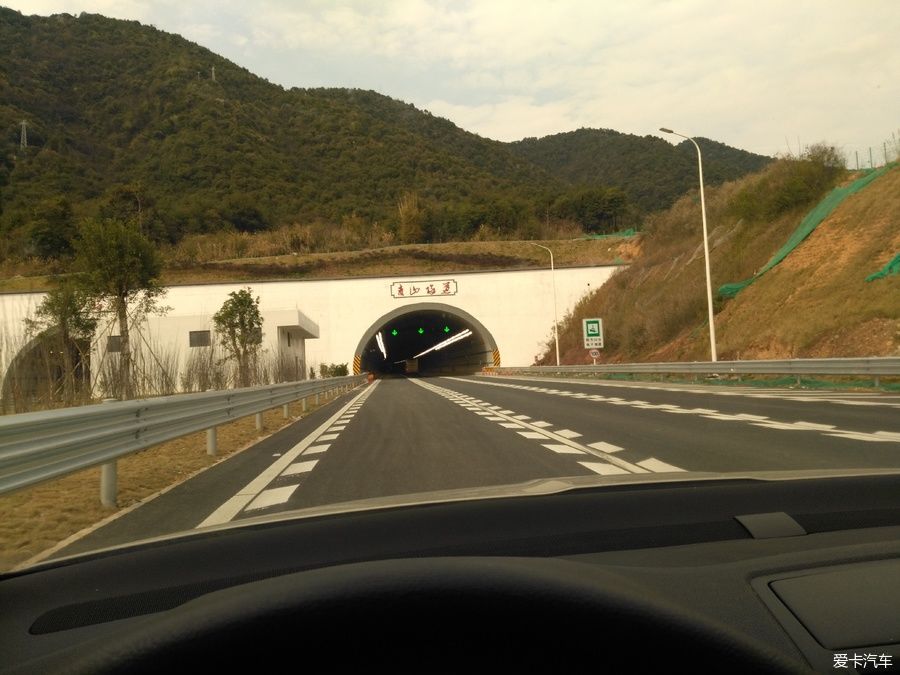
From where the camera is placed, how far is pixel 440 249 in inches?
3012

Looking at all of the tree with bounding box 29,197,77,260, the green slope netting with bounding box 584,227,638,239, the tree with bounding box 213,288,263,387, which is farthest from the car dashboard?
the green slope netting with bounding box 584,227,638,239

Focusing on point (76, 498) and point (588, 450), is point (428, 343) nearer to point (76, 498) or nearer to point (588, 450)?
point (588, 450)

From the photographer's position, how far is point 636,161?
86125 mm

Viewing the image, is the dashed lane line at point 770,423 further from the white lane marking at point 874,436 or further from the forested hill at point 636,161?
the forested hill at point 636,161

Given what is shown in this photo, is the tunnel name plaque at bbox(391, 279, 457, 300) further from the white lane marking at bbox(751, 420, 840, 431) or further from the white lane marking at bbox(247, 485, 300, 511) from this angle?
the white lane marking at bbox(247, 485, 300, 511)

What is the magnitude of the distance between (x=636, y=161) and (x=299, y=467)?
82277 mm

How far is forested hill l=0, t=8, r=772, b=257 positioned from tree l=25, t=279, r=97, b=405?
1651cm

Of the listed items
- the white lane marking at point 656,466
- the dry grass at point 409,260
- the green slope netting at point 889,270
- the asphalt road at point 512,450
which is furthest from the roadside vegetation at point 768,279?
the white lane marking at point 656,466

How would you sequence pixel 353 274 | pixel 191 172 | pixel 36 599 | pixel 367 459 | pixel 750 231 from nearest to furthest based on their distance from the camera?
pixel 36 599 → pixel 367 459 → pixel 750 231 → pixel 191 172 → pixel 353 274

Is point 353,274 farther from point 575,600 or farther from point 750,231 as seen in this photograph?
point 575,600

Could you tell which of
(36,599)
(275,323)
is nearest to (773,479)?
(36,599)

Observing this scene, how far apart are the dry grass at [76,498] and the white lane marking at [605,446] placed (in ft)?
18.1

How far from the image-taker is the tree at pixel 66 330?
51.3ft

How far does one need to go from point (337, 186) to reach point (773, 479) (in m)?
84.8
